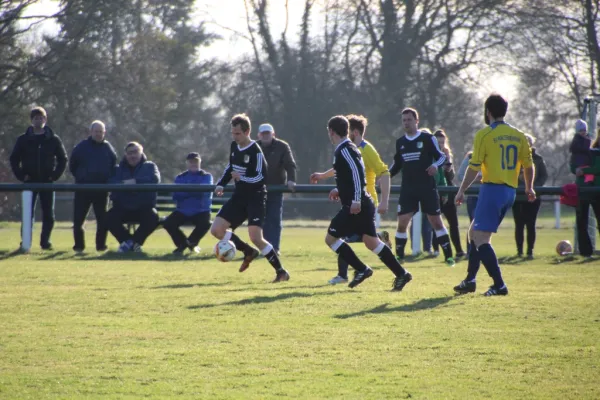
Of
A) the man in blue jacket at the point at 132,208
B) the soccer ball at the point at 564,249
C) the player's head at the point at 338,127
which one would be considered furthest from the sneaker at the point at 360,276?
the soccer ball at the point at 564,249

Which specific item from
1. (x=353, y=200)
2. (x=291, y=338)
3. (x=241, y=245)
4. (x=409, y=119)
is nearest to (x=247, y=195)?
(x=241, y=245)

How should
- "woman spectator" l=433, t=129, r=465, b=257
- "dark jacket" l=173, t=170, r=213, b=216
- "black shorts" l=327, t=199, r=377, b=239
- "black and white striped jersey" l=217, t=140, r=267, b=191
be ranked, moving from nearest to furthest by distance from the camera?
1. "black shorts" l=327, t=199, r=377, b=239
2. "black and white striped jersey" l=217, t=140, r=267, b=191
3. "woman spectator" l=433, t=129, r=465, b=257
4. "dark jacket" l=173, t=170, r=213, b=216

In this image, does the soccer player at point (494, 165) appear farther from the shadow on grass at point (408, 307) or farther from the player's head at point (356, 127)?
the player's head at point (356, 127)

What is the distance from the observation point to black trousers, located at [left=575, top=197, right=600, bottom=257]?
51.2ft

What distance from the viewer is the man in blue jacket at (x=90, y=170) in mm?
16172

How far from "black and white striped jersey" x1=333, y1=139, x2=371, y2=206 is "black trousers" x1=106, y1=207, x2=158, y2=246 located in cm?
683

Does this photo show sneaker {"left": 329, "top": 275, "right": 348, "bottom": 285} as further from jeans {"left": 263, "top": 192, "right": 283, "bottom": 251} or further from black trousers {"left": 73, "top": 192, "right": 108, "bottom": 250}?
black trousers {"left": 73, "top": 192, "right": 108, "bottom": 250}

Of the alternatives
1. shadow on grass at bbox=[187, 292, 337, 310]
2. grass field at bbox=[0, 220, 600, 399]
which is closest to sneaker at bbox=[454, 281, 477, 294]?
grass field at bbox=[0, 220, 600, 399]

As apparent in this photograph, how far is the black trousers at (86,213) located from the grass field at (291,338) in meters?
4.45

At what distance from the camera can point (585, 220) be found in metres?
15.8

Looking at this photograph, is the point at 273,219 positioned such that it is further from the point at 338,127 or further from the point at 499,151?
the point at 499,151

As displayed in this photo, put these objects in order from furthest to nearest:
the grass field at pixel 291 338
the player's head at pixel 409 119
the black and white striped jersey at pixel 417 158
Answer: the black and white striped jersey at pixel 417 158 < the player's head at pixel 409 119 < the grass field at pixel 291 338

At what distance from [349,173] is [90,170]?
745 centimetres

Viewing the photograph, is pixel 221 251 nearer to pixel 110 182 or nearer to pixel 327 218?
pixel 110 182
